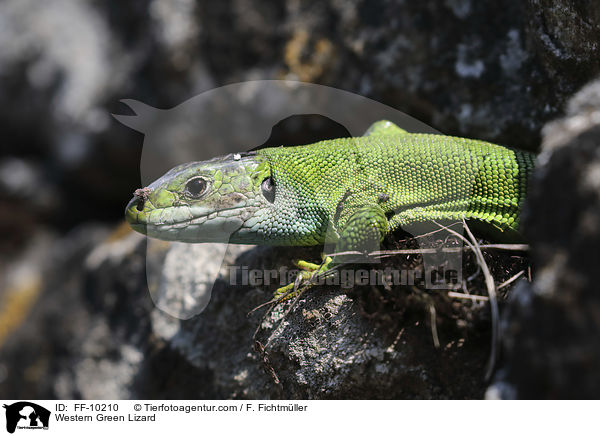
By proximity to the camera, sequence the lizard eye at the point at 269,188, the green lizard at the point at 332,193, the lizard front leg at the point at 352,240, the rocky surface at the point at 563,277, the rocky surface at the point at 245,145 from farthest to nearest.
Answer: the lizard eye at the point at 269,188 → the green lizard at the point at 332,193 → the lizard front leg at the point at 352,240 → the rocky surface at the point at 245,145 → the rocky surface at the point at 563,277

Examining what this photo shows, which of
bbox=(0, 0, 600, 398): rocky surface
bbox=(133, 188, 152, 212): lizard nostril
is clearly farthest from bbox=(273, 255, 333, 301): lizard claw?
bbox=(133, 188, 152, 212): lizard nostril

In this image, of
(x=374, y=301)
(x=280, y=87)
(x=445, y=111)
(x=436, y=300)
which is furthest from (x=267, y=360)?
(x=280, y=87)

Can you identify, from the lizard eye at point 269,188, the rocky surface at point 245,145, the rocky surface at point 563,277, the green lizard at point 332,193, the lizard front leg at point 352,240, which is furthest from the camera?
the lizard eye at point 269,188

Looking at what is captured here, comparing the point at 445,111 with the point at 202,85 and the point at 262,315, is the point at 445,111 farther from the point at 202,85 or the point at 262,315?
the point at 202,85

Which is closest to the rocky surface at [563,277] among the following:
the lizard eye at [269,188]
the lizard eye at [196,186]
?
the lizard eye at [269,188]

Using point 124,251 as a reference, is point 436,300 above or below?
below

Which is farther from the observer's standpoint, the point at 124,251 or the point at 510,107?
the point at 124,251

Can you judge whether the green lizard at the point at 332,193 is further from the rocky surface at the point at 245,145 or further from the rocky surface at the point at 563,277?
the rocky surface at the point at 563,277
